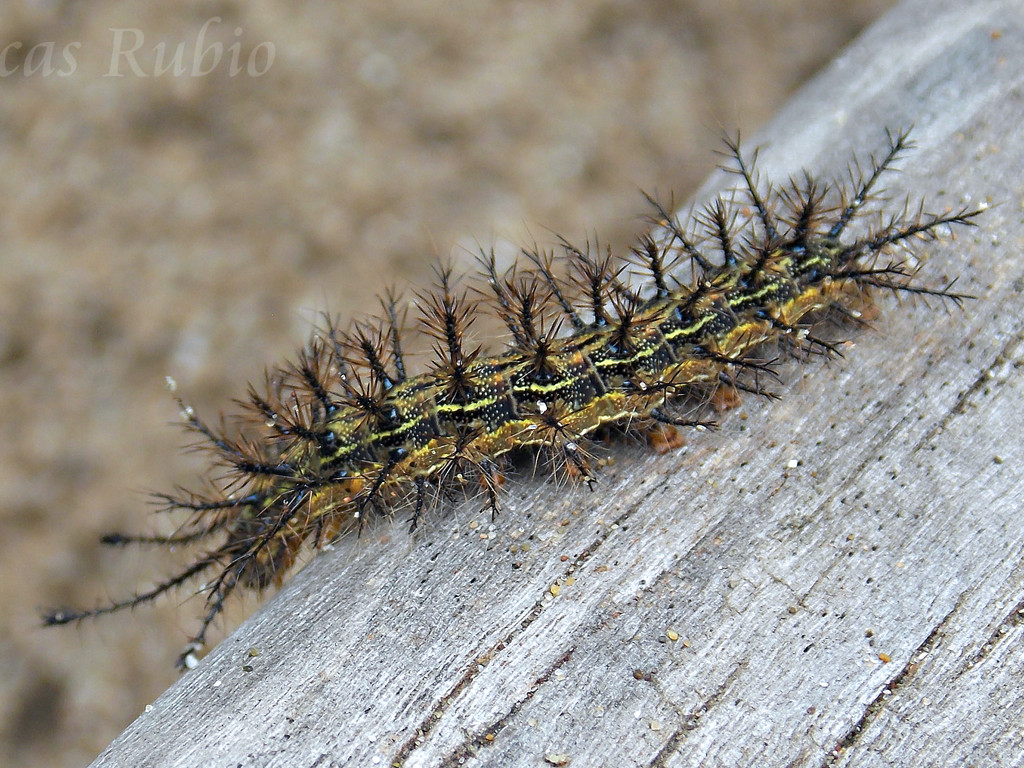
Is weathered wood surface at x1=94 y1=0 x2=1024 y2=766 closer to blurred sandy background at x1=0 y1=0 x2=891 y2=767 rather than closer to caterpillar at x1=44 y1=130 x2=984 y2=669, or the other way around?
caterpillar at x1=44 y1=130 x2=984 y2=669

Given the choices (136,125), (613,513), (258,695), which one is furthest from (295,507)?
(136,125)

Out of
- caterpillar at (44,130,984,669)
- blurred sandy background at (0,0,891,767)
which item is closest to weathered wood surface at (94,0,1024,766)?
caterpillar at (44,130,984,669)

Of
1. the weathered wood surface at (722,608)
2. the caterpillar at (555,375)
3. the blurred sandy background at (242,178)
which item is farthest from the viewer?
the blurred sandy background at (242,178)

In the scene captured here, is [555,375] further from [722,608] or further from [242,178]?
[242,178]

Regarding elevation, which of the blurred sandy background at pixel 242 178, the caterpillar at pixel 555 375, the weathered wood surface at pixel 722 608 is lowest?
the weathered wood surface at pixel 722 608

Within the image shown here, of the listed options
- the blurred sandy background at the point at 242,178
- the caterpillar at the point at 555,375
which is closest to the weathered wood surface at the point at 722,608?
the caterpillar at the point at 555,375

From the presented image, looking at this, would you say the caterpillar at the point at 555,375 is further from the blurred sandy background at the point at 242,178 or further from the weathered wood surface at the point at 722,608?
the blurred sandy background at the point at 242,178

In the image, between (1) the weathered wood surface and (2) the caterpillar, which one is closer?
(1) the weathered wood surface

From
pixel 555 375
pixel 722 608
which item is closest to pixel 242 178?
pixel 555 375
